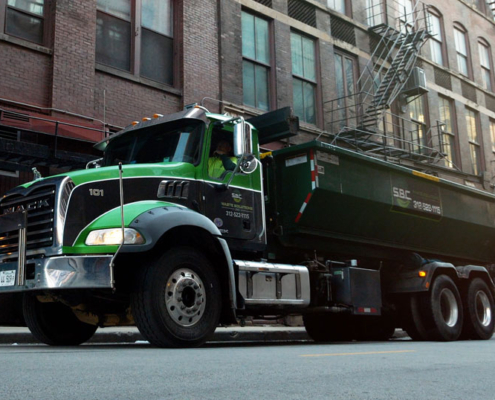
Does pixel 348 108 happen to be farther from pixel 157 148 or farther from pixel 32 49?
pixel 157 148

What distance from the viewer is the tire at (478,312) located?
38.0ft

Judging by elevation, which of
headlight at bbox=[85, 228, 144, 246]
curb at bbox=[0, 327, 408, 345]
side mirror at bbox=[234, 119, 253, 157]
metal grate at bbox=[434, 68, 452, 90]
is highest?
metal grate at bbox=[434, 68, 452, 90]

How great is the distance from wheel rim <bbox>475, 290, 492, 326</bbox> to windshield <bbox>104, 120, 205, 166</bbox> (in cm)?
650

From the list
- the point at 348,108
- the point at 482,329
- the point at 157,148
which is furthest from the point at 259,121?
the point at 348,108

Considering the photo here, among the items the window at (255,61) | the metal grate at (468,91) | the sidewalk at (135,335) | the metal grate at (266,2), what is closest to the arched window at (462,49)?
the metal grate at (468,91)

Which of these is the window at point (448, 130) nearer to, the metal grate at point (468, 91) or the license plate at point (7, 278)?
the metal grate at point (468, 91)

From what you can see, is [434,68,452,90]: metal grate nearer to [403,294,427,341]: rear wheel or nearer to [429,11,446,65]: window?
[429,11,446,65]: window

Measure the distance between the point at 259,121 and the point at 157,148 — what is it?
2076 mm

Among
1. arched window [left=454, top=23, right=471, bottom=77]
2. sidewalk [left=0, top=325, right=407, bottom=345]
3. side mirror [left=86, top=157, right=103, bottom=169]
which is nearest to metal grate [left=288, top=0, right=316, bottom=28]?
arched window [left=454, top=23, right=471, bottom=77]

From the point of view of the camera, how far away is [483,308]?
39.4ft

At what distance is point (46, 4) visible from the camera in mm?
14172

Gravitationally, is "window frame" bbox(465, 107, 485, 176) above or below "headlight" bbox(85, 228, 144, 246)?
above

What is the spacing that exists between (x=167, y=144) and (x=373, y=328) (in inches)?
226

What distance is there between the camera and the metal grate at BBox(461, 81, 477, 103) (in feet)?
92.0
